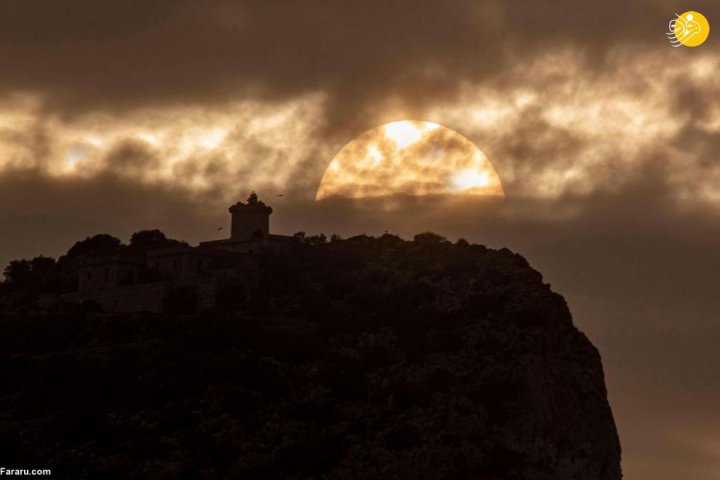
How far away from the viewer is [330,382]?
10244 cm

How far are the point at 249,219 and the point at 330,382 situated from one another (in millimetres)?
27803

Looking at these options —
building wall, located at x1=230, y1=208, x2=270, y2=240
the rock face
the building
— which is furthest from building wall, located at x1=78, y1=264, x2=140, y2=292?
building wall, located at x1=230, y1=208, x2=270, y2=240

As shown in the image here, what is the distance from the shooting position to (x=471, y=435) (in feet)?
315

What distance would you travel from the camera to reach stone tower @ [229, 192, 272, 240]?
12712cm

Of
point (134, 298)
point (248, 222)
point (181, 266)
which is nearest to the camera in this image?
point (134, 298)

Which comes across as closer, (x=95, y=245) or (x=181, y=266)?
(x=181, y=266)

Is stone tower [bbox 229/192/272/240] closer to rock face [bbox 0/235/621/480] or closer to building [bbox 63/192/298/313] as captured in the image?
building [bbox 63/192/298/313]

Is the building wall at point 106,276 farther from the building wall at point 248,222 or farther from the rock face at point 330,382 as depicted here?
the building wall at point 248,222

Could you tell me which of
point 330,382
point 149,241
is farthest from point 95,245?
point 330,382

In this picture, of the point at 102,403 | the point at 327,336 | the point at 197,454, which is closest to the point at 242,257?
the point at 327,336

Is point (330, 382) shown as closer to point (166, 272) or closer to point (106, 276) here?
point (166, 272)

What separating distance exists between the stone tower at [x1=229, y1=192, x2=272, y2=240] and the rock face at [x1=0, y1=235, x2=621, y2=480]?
6467 mm

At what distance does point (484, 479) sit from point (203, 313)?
94.8 feet

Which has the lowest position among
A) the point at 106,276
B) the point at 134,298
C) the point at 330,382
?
the point at 330,382
